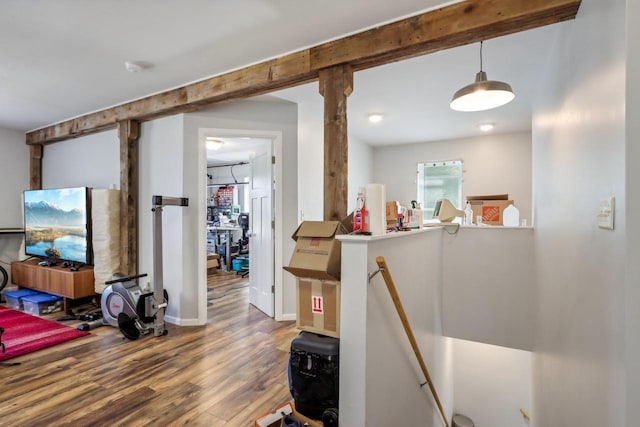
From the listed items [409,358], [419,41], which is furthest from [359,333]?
[419,41]

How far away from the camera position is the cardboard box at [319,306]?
69.2 inches

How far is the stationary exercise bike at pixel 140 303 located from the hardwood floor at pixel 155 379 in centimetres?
11

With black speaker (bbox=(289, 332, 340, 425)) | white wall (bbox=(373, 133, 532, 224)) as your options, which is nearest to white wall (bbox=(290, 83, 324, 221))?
black speaker (bbox=(289, 332, 340, 425))

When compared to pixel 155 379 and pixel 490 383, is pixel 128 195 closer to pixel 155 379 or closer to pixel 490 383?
pixel 155 379

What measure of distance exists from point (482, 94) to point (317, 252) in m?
1.68

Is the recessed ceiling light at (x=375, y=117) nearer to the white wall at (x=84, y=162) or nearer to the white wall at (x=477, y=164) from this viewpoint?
the white wall at (x=477, y=164)

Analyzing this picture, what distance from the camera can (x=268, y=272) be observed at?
3875 millimetres

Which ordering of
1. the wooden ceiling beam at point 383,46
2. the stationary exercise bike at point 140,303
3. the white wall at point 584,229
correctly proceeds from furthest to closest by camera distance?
1. the stationary exercise bike at point 140,303
2. the wooden ceiling beam at point 383,46
3. the white wall at point 584,229

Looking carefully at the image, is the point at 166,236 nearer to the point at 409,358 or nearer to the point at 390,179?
the point at 409,358

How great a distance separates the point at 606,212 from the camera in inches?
47.3

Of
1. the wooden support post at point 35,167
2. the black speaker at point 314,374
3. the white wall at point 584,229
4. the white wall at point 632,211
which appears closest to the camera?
the white wall at point 632,211

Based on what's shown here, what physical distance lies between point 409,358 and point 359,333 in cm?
96

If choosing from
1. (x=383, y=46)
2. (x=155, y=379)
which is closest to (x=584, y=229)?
(x=383, y=46)

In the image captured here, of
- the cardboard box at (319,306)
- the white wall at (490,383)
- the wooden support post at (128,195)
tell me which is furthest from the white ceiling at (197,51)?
the white wall at (490,383)
